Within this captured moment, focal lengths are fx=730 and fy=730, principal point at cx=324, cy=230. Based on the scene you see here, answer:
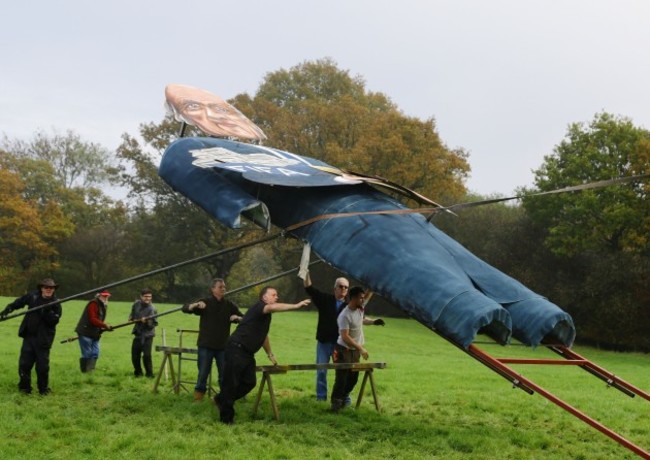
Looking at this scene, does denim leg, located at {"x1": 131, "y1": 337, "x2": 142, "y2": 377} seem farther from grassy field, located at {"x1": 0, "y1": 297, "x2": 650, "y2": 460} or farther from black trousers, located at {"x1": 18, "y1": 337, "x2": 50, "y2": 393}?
black trousers, located at {"x1": 18, "y1": 337, "x2": 50, "y2": 393}

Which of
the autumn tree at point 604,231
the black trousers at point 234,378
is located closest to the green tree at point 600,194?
the autumn tree at point 604,231

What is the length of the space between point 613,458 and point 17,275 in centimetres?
4927

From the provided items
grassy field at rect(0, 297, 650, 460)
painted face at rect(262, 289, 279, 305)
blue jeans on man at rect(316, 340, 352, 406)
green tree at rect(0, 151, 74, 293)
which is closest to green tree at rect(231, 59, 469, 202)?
green tree at rect(0, 151, 74, 293)

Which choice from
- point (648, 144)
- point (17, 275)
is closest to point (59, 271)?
point (17, 275)

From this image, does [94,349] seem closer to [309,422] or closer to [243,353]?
[243,353]

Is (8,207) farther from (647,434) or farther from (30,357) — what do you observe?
(647,434)

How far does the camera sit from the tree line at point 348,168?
36719 millimetres

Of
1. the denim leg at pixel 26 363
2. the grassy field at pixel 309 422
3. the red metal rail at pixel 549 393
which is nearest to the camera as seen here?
the red metal rail at pixel 549 393

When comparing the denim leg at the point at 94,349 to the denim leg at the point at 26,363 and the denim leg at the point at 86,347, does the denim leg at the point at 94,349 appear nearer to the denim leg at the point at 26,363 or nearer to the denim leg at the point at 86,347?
the denim leg at the point at 86,347

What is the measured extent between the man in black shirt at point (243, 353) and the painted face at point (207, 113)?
374 cm

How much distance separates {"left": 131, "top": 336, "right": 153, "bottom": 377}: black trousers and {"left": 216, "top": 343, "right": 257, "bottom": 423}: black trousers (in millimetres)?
4867

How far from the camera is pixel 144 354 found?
14.5 meters

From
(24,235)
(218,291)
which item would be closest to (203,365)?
(218,291)

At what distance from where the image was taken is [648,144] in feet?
116
